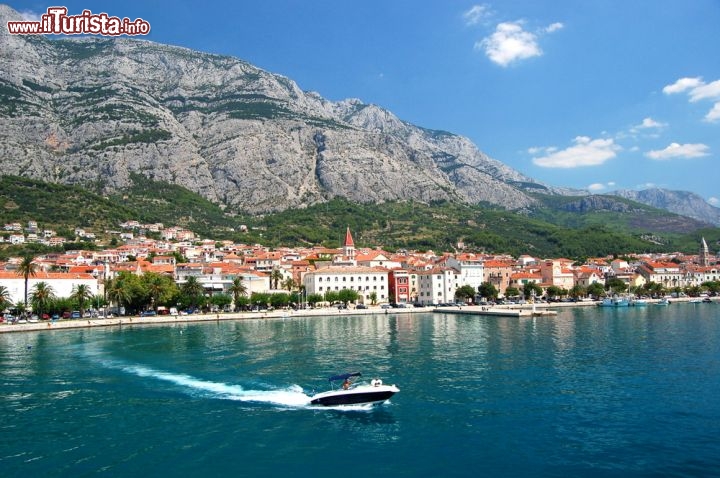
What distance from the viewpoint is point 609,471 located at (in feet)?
59.9

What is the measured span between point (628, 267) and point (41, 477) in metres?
133

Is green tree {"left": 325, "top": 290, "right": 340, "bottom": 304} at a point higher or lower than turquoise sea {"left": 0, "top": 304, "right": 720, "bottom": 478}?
higher

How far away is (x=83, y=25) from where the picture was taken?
9244 centimetres

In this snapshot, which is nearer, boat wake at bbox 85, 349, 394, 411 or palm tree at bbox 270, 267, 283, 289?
boat wake at bbox 85, 349, 394, 411

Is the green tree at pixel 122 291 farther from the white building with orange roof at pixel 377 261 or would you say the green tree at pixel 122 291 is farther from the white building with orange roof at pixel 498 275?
the white building with orange roof at pixel 498 275

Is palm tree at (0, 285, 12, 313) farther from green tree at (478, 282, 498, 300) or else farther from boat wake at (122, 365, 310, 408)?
green tree at (478, 282, 498, 300)

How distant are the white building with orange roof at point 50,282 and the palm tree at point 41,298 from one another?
364cm

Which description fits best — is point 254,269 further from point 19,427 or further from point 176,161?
point 176,161

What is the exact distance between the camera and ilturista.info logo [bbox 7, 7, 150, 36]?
92125 millimetres

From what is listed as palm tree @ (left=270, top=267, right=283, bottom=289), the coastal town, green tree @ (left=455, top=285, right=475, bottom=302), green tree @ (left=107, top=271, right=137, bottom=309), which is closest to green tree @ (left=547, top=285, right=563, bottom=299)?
the coastal town

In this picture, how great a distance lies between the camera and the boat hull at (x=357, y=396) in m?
26.5

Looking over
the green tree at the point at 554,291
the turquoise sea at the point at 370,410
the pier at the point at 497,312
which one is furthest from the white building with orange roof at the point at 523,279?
the turquoise sea at the point at 370,410

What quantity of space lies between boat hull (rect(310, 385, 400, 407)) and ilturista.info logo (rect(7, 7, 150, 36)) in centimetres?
8384

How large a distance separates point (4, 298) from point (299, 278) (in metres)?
46.1
